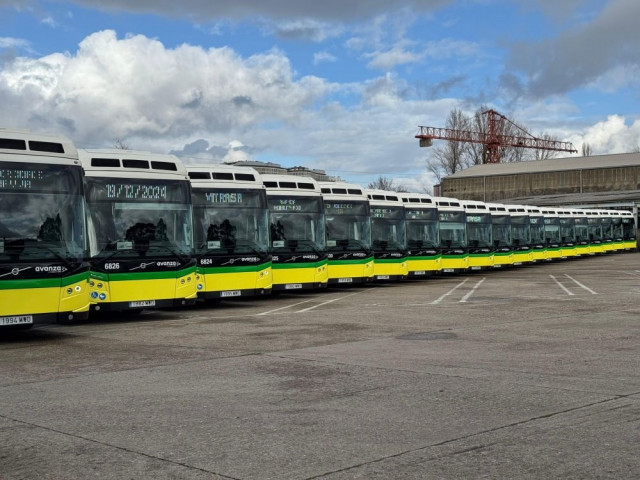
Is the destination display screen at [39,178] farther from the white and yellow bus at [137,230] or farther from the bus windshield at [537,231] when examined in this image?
the bus windshield at [537,231]

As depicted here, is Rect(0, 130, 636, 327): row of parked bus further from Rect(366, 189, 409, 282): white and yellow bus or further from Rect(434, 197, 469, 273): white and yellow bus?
Rect(434, 197, 469, 273): white and yellow bus

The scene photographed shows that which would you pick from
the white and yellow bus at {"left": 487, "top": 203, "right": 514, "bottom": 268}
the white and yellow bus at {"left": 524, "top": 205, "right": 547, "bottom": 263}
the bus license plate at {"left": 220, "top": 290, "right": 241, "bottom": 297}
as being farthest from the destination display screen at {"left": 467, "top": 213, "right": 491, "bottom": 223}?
the bus license plate at {"left": 220, "top": 290, "right": 241, "bottom": 297}

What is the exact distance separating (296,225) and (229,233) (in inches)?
165

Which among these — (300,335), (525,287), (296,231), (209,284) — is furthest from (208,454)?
(525,287)

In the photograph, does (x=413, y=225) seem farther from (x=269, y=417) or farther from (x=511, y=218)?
(x=269, y=417)

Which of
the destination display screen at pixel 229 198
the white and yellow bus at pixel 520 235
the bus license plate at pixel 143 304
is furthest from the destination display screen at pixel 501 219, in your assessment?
the bus license plate at pixel 143 304

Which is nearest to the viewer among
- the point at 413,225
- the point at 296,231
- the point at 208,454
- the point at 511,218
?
the point at 208,454

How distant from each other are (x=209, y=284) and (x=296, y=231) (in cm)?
502

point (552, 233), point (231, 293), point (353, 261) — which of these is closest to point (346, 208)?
point (353, 261)

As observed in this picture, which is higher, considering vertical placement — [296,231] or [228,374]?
[296,231]

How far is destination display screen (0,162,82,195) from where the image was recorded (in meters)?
13.8

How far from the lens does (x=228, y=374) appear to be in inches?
392

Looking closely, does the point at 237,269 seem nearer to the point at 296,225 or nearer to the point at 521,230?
the point at 296,225

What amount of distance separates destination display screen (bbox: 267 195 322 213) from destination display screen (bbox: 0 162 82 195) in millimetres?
9951
